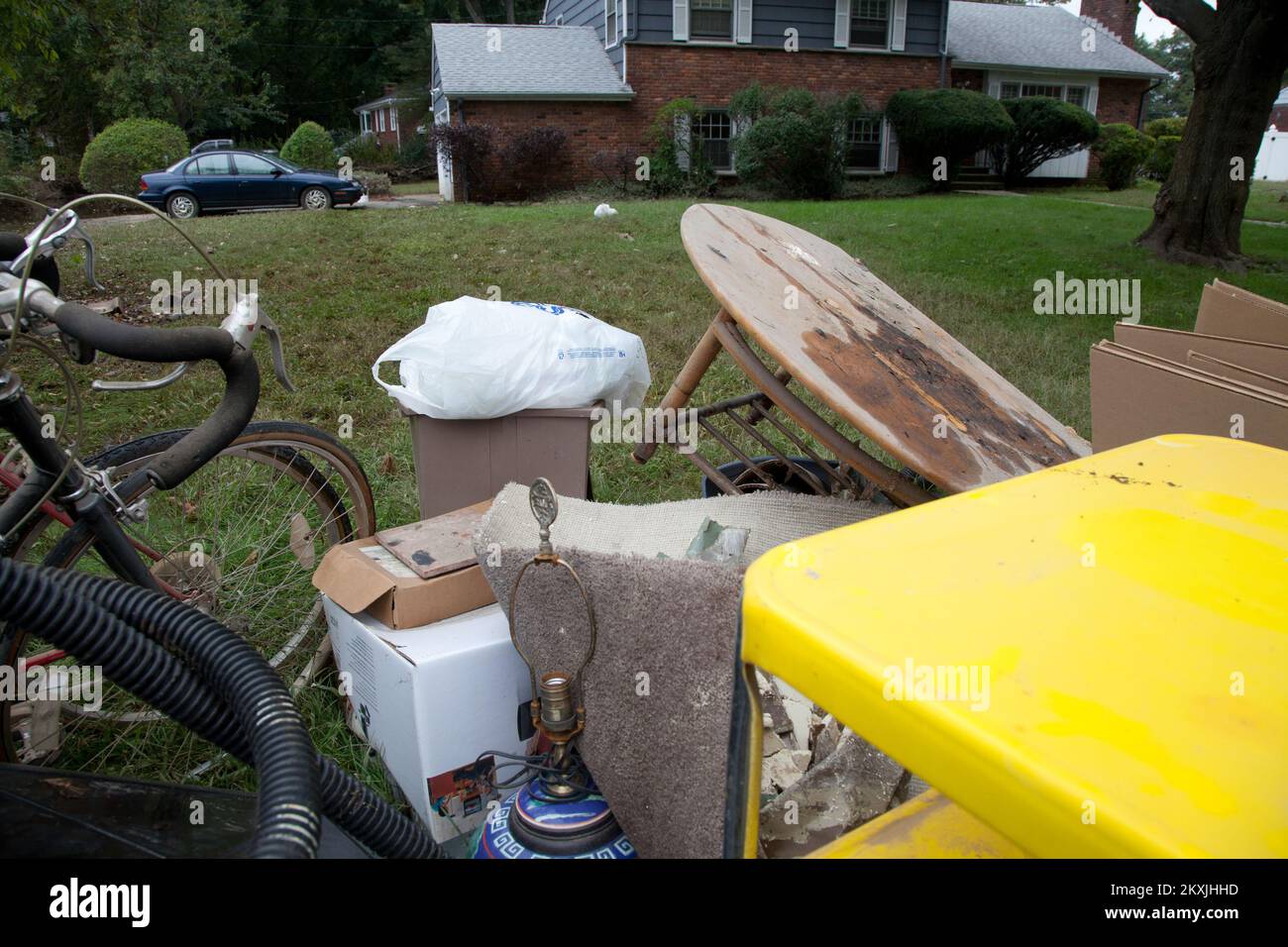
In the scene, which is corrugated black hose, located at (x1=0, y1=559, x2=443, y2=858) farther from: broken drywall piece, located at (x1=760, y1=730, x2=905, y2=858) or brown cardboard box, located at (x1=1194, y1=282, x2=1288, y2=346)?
brown cardboard box, located at (x1=1194, y1=282, x2=1288, y2=346)

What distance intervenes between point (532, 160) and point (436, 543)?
15048mm

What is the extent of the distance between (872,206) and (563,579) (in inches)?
499

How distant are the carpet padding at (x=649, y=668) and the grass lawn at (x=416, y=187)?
63.5 feet

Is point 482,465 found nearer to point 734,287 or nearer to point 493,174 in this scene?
point 734,287

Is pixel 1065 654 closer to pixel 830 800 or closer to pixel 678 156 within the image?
pixel 830 800

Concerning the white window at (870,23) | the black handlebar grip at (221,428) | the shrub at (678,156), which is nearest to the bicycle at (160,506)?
the black handlebar grip at (221,428)

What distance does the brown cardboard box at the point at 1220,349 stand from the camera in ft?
8.29

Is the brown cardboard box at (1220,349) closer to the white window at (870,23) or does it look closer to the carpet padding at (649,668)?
the carpet padding at (649,668)

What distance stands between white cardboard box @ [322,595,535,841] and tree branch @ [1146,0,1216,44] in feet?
32.0

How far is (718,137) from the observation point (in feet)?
57.2

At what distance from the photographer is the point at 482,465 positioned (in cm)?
255

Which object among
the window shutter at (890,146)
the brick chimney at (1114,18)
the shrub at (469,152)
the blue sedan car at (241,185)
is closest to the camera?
the blue sedan car at (241,185)

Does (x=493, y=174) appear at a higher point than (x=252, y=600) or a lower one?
higher

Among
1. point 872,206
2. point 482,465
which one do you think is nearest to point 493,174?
point 872,206
